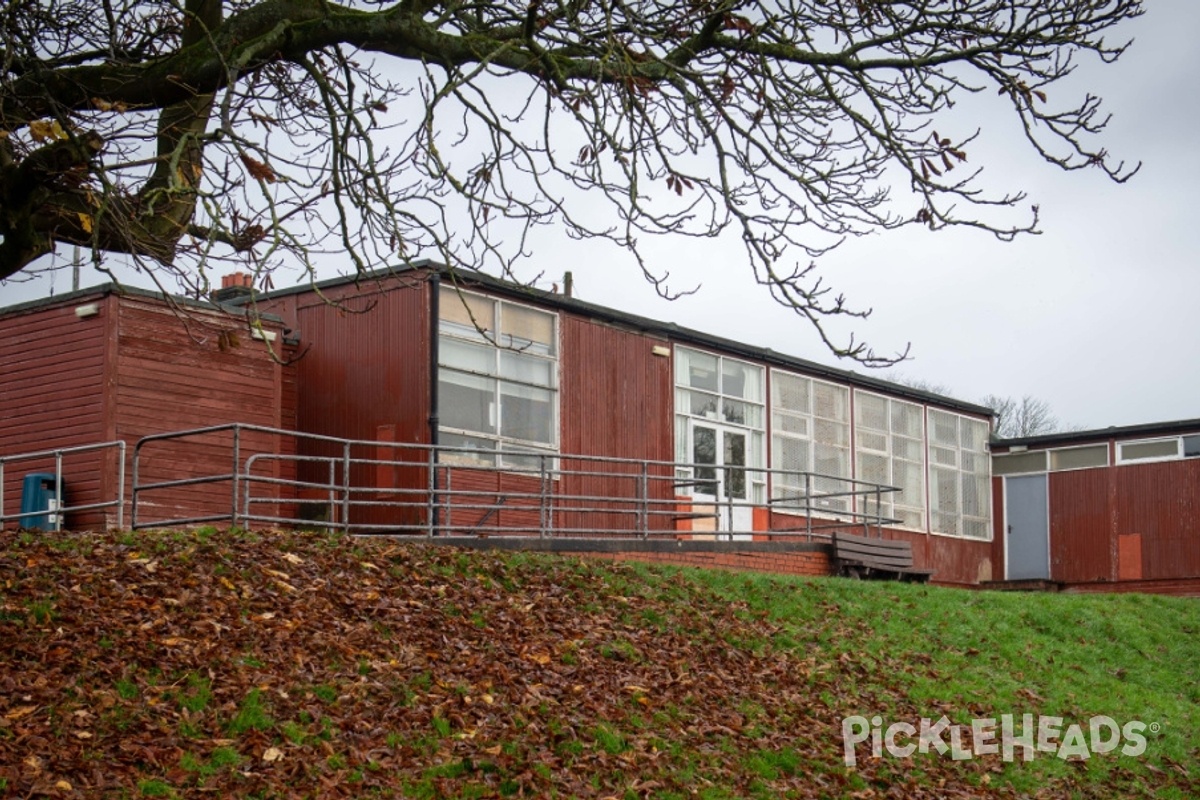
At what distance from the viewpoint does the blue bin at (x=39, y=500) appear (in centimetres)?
1833

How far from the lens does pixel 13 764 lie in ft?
31.6

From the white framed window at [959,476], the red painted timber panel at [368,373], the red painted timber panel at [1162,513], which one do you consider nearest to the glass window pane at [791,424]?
the white framed window at [959,476]

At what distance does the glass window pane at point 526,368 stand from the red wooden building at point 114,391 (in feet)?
9.73

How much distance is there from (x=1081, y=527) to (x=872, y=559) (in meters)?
9.57

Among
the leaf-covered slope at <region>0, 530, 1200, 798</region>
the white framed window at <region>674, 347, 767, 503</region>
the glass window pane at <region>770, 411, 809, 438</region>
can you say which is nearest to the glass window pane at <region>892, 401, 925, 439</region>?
the glass window pane at <region>770, 411, 809, 438</region>

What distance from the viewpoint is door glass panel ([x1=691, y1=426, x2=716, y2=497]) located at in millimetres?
24359

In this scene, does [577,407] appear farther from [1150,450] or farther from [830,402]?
[1150,450]

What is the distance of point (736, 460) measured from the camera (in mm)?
25672

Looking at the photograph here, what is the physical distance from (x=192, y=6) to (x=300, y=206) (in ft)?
6.49

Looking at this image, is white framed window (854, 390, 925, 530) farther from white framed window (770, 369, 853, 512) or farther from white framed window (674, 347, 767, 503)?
white framed window (674, 347, 767, 503)

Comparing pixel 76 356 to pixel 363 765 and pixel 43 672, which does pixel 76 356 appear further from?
pixel 363 765

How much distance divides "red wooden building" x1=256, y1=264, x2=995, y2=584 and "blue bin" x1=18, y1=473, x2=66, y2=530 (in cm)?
359

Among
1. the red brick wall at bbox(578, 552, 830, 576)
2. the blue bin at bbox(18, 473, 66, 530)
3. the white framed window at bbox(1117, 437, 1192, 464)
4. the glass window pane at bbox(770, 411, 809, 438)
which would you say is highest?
the glass window pane at bbox(770, 411, 809, 438)

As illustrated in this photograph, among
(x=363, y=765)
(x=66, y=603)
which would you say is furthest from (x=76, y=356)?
(x=363, y=765)
